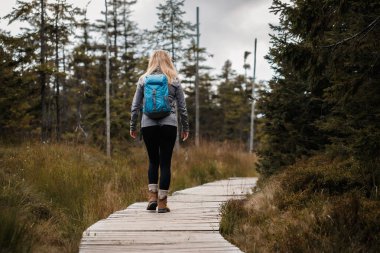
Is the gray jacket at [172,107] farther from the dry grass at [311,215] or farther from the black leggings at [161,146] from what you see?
the dry grass at [311,215]

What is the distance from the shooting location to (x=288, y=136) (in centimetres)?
785

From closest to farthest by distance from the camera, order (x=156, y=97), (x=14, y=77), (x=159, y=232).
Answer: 1. (x=159, y=232)
2. (x=156, y=97)
3. (x=14, y=77)

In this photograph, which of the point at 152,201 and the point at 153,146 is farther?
the point at 152,201

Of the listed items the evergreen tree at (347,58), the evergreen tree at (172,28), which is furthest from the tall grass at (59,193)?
the evergreen tree at (172,28)

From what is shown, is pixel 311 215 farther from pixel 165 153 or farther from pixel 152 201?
pixel 152 201

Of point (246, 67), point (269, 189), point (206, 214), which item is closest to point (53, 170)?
point (206, 214)

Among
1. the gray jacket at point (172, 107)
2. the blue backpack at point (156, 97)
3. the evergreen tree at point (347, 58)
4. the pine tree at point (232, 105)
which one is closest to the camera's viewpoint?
the evergreen tree at point (347, 58)

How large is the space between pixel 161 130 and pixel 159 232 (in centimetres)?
163

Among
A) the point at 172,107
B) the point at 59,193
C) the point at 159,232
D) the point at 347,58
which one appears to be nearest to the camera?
the point at 159,232

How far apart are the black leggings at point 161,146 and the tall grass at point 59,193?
106 cm

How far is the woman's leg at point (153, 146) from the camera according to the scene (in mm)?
5566

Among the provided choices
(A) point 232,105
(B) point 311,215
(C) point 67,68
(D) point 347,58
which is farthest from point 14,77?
(A) point 232,105

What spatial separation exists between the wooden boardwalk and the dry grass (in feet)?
0.93

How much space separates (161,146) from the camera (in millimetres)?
5672
